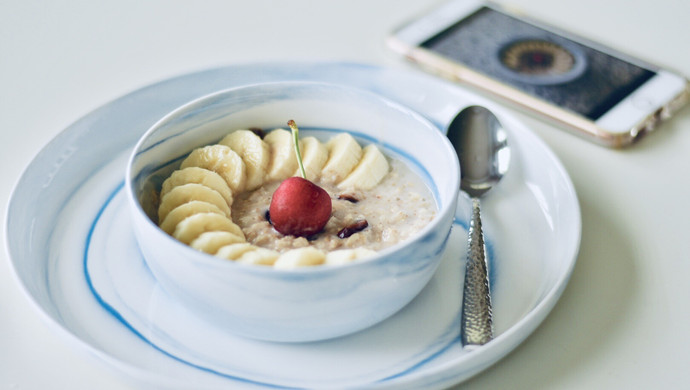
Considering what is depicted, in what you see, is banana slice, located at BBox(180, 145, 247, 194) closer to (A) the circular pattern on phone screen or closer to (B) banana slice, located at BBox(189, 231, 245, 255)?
(B) banana slice, located at BBox(189, 231, 245, 255)

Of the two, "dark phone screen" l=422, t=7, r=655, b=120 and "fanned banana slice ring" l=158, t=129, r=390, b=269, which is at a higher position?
"fanned banana slice ring" l=158, t=129, r=390, b=269

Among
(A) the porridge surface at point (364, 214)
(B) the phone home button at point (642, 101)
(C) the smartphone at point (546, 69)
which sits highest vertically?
(A) the porridge surface at point (364, 214)

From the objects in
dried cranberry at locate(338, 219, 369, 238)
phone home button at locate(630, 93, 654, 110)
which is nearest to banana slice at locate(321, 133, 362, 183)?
dried cranberry at locate(338, 219, 369, 238)

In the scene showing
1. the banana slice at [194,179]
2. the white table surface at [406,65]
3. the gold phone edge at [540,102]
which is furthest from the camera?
the gold phone edge at [540,102]

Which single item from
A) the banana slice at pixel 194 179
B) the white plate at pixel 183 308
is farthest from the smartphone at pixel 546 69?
the banana slice at pixel 194 179

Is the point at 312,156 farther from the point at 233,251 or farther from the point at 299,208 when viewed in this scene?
the point at 233,251

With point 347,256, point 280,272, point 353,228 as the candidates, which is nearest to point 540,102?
point 353,228

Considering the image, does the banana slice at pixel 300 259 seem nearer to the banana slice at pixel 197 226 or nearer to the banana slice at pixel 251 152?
the banana slice at pixel 197 226
